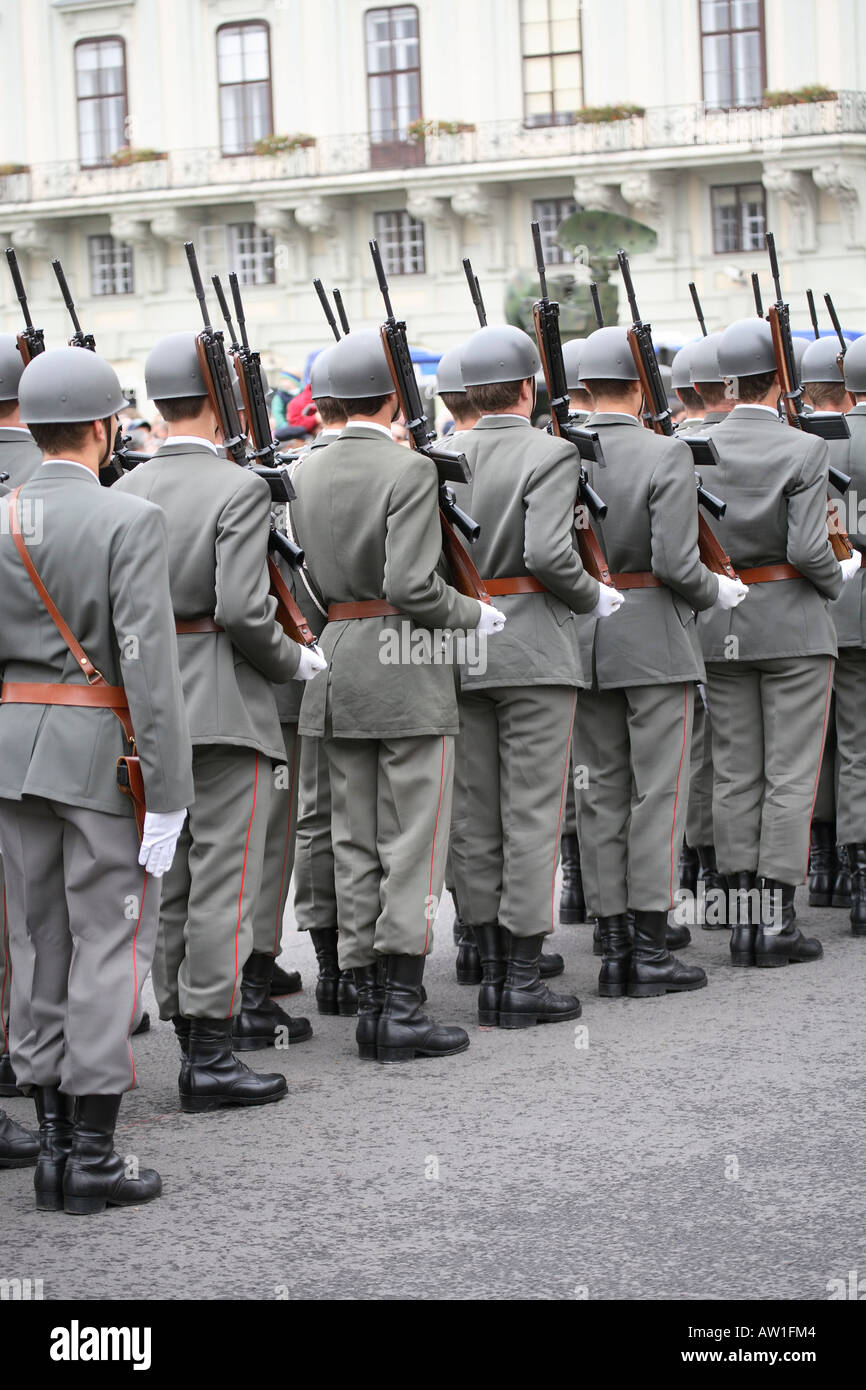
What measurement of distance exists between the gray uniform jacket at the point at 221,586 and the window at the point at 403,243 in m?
30.8

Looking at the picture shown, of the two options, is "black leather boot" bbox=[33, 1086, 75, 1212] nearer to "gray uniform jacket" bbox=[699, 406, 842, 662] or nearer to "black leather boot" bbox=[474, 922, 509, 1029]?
"black leather boot" bbox=[474, 922, 509, 1029]

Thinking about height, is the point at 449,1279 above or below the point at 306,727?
below

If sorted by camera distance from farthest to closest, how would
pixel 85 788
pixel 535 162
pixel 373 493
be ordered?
pixel 535 162 → pixel 373 493 → pixel 85 788

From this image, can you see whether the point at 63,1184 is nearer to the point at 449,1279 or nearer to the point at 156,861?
the point at 156,861

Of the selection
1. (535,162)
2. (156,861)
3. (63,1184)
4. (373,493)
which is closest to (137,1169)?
(63,1184)

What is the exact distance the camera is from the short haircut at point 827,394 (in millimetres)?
8391

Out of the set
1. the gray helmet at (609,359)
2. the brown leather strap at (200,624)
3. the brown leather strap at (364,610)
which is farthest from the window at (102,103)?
the brown leather strap at (200,624)

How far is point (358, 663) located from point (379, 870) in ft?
2.10

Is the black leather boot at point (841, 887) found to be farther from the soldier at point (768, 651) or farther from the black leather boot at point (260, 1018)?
the black leather boot at point (260, 1018)

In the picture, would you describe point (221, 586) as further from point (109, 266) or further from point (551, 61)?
point (109, 266)

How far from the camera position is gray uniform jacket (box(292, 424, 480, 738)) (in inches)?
231

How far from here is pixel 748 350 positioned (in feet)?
23.6

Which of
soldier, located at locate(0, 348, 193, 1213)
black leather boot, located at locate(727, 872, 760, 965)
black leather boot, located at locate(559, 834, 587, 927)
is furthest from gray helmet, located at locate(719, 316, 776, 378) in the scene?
soldier, located at locate(0, 348, 193, 1213)
